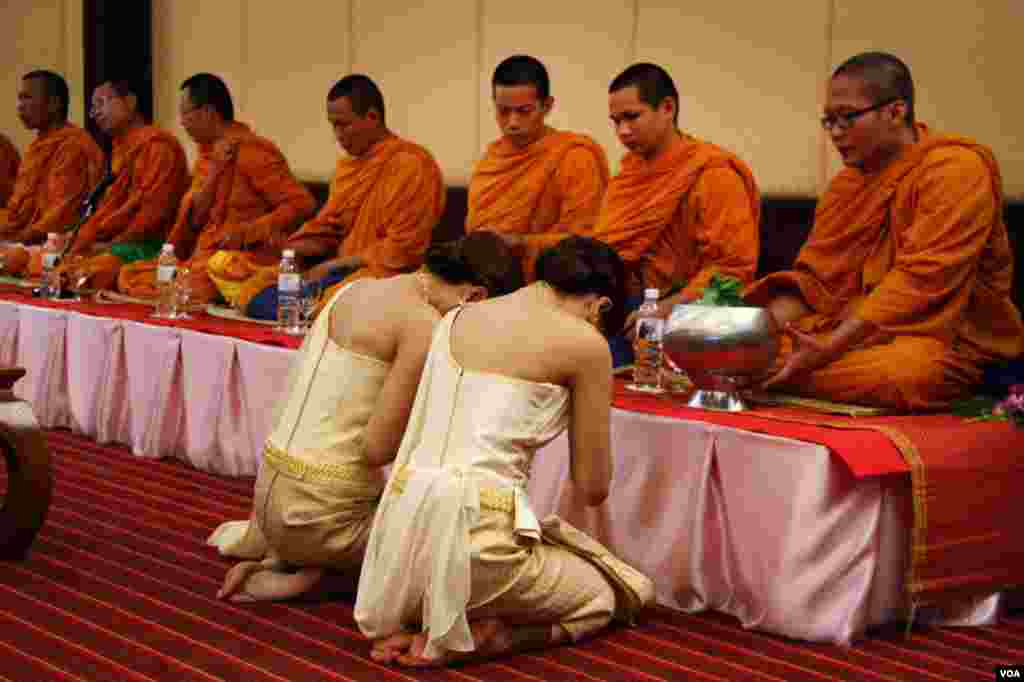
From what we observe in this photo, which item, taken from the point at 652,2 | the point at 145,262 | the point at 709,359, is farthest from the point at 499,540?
the point at 145,262

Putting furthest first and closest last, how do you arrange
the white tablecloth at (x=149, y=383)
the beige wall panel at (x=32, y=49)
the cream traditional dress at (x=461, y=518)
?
the beige wall panel at (x=32, y=49) < the white tablecloth at (x=149, y=383) < the cream traditional dress at (x=461, y=518)

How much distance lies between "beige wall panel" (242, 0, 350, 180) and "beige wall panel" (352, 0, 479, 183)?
0.26 m

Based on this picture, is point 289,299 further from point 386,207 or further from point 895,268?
point 895,268

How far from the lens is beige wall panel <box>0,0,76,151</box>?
10.1 m

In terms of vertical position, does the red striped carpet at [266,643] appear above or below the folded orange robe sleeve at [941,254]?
below

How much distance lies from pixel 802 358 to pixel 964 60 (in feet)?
5.34

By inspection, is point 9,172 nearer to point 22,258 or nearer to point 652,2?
point 22,258

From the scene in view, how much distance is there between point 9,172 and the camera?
387 inches

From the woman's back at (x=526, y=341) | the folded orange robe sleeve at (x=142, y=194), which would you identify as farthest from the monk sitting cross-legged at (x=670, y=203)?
the folded orange robe sleeve at (x=142, y=194)

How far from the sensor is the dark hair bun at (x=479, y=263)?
3.47 m

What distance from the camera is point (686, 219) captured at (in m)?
4.80

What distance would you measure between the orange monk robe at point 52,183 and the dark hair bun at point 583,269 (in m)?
5.86

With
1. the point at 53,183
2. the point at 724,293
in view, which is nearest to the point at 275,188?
the point at 53,183

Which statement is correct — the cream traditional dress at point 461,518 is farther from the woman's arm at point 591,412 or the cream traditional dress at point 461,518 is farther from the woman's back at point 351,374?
the woman's back at point 351,374
